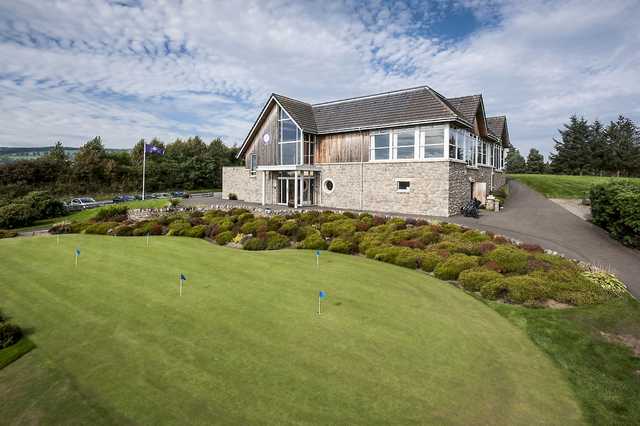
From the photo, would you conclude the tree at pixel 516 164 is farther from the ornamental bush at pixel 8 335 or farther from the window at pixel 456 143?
the ornamental bush at pixel 8 335

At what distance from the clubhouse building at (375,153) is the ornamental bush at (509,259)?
1015 cm

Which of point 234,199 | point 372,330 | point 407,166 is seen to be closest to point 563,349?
point 372,330

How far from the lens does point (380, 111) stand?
26.2 m

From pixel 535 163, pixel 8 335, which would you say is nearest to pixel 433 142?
pixel 8 335

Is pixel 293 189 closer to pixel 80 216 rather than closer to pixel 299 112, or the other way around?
pixel 299 112

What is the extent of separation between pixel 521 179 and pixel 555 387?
43.9m

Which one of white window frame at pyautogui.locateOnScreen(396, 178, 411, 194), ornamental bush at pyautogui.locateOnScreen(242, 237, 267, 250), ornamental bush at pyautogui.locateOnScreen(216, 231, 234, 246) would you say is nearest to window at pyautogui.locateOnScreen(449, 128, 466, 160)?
white window frame at pyautogui.locateOnScreen(396, 178, 411, 194)

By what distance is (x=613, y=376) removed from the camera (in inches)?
241

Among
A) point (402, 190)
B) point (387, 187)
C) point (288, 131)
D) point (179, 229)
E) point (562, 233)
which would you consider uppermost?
point (288, 131)

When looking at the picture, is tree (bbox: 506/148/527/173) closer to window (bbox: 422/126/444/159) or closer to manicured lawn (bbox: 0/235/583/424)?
window (bbox: 422/126/444/159)

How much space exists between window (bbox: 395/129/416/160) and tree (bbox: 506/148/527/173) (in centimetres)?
7118

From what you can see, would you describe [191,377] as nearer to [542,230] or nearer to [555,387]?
[555,387]

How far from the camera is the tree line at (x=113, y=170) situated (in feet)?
131

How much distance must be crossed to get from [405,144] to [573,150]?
59.7 m
